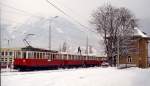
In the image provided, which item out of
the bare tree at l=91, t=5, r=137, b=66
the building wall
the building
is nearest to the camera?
the bare tree at l=91, t=5, r=137, b=66

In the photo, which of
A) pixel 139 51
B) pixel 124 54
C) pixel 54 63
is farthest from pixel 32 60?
pixel 139 51

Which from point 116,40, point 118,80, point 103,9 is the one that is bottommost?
point 118,80

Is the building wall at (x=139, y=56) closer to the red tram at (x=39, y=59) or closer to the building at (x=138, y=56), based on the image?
the building at (x=138, y=56)

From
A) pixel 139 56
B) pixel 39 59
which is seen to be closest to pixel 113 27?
pixel 139 56

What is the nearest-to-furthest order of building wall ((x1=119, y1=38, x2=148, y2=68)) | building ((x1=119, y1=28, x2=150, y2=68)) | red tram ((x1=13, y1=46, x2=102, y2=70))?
red tram ((x1=13, y1=46, x2=102, y2=70)) < building wall ((x1=119, y1=38, x2=148, y2=68)) < building ((x1=119, y1=28, x2=150, y2=68))

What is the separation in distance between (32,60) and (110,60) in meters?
11.4

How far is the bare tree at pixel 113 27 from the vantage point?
28297mm

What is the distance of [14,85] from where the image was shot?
10047 mm

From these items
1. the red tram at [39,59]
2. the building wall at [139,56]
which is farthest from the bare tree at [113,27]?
the red tram at [39,59]

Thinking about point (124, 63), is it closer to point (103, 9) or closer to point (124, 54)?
point (124, 54)

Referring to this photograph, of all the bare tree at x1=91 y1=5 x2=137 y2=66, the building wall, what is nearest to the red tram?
the bare tree at x1=91 y1=5 x2=137 y2=66

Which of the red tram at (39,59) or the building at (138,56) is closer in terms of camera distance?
the red tram at (39,59)

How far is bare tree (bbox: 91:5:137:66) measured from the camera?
2830 cm

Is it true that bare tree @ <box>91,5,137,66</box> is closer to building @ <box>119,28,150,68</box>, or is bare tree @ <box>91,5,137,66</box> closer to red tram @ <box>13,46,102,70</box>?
building @ <box>119,28,150,68</box>
